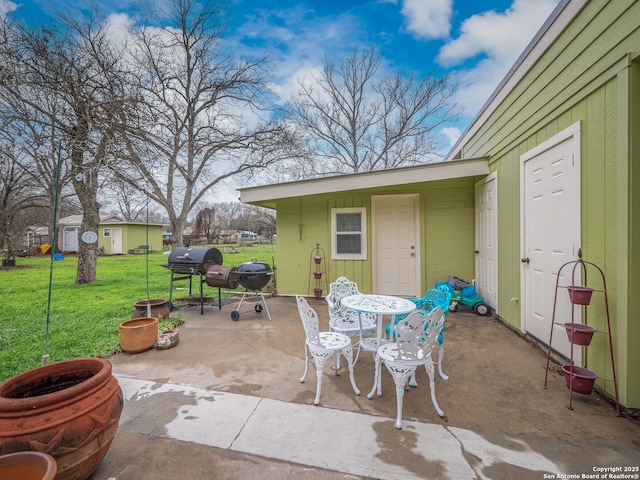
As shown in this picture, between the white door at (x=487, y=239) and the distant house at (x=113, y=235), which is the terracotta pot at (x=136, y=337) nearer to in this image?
the white door at (x=487, y=239)

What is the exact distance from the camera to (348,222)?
5.87 metres

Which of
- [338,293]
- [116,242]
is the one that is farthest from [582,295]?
[116,242]

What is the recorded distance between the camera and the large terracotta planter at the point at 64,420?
4.04 feet

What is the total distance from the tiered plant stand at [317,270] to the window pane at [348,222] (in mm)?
611

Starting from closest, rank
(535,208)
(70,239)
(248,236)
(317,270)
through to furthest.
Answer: (535,208) < (317,270) < (70,239) < (248,236)

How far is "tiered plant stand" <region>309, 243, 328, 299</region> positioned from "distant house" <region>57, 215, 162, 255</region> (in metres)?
15.3

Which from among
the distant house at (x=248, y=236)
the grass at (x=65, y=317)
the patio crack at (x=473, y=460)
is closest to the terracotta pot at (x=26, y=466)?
the grass at (x=65, y=317)

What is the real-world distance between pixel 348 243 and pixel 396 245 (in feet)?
3.13

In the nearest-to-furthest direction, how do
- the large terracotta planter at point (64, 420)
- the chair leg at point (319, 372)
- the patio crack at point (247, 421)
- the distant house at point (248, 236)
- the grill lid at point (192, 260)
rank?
1. the large terracotta planter at point (64, 420)
2. the patio crack at point (247, 421)
3. the chair leg at point (319, 372)
4. the grill lid at point (192, 260)
5. the distant house at point (248, 236)

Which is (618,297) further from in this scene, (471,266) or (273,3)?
(273,3)

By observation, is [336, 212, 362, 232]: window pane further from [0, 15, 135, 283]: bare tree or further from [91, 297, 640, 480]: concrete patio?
[0, 15, 135, 283]: bare tree

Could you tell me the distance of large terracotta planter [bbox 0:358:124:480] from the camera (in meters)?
1.23

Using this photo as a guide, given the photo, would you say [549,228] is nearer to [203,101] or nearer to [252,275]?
[252,275]

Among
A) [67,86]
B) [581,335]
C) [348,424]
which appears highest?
[67,86]
